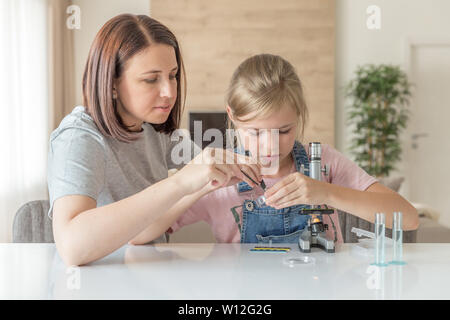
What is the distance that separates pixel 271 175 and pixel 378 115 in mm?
4306

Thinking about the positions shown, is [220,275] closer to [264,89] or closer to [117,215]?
[117,215]

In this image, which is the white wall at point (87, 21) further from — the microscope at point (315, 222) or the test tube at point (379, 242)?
the test tube at point (379, 242)

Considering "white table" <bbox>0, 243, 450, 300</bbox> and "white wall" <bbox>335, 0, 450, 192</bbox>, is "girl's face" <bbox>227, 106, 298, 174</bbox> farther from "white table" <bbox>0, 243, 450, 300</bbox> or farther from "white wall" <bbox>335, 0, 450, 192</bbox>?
"white wall" <bbox>335, 0, 450, 192</bbox>

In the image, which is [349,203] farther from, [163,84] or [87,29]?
[87,29]

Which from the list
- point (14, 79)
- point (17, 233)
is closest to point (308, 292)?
point (17, 233)

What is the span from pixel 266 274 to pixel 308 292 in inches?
5.5

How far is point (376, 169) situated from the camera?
5.43m

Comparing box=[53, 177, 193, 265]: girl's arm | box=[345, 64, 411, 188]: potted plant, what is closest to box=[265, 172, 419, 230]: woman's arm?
box=[53, 177, 193, 265]: girl's arm

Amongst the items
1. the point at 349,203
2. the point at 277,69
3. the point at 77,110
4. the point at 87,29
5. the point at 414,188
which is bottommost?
the point at 414,188

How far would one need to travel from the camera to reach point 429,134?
5867 mm

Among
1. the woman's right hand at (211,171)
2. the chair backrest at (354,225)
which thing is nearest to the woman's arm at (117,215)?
the woman's right hand at (211,171)

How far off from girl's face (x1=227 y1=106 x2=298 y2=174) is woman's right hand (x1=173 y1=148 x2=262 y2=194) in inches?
8.1

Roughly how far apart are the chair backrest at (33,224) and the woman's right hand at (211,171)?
0.83 metres

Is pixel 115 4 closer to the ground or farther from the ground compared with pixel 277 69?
farther from the ground
